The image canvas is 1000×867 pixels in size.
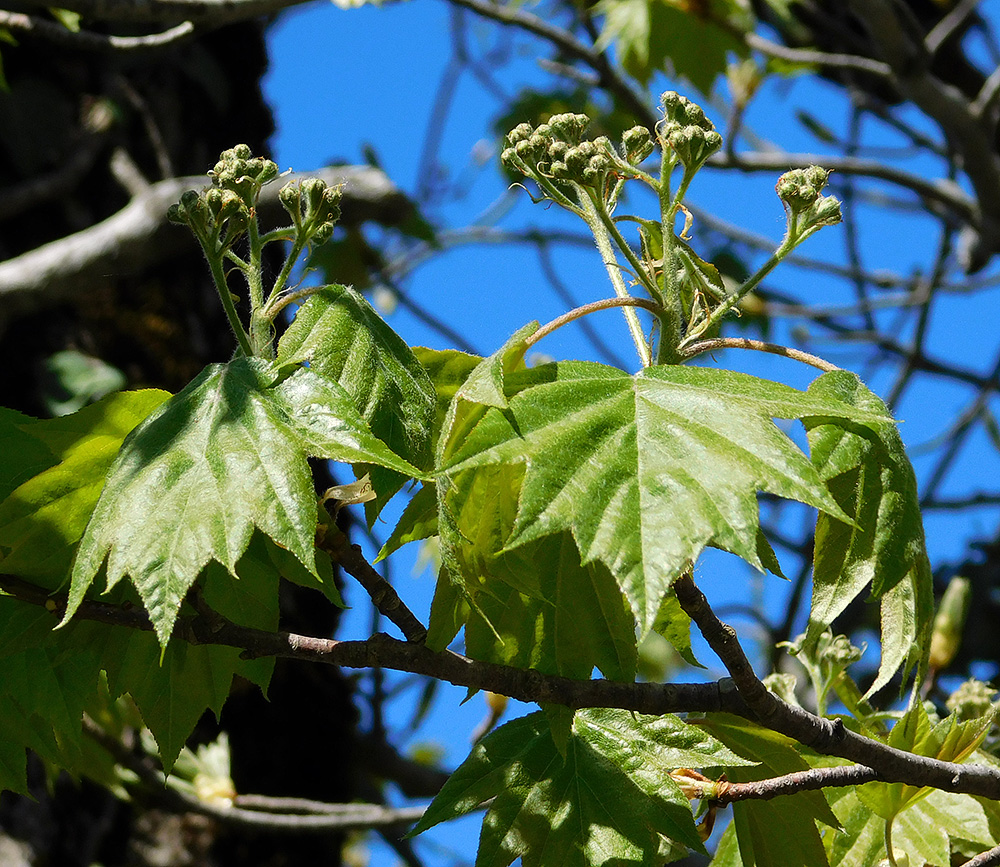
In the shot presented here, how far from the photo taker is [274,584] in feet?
3.67

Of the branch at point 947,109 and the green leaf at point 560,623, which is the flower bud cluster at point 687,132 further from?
the branch at point 947,109

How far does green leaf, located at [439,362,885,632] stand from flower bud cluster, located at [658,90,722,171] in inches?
9.1

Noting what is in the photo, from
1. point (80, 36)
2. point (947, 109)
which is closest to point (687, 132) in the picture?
point (80, 36)

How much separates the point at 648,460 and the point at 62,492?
55 centimetres

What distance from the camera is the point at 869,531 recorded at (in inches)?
38.7

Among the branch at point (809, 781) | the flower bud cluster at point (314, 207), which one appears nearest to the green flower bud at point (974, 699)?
the branch at point (809, 781)

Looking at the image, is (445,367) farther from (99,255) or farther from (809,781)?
(99,255)

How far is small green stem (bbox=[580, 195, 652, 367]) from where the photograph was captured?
43.6 inches

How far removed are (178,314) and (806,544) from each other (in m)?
2.02

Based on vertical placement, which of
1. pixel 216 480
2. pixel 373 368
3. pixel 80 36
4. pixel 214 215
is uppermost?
pixel 80 36

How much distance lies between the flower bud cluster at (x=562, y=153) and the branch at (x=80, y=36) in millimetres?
1334

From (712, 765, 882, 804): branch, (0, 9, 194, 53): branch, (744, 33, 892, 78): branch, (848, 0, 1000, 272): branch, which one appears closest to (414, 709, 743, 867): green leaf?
(712, 765, 882, 804): branch

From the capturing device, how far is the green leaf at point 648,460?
0.82 meters

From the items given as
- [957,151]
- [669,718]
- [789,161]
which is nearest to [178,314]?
[789,161]
